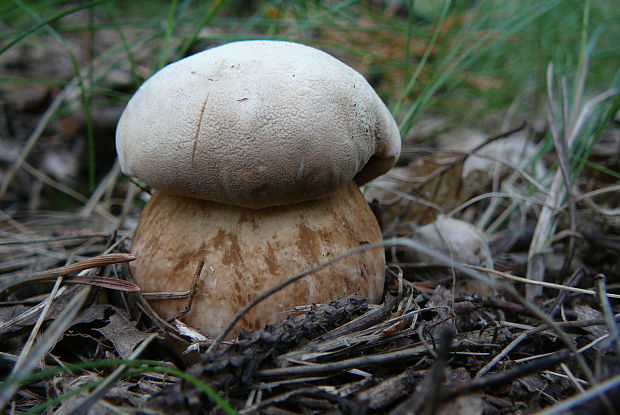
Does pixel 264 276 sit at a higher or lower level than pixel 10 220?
higher

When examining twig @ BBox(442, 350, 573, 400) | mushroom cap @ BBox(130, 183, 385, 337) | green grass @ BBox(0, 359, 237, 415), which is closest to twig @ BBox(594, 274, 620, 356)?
twig @ BBox(442, 350, 573, 400)

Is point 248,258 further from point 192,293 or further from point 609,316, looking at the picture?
point 609,316

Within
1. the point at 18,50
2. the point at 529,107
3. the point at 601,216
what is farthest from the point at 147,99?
the point at 18,50

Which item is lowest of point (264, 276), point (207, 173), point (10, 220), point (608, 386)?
point (10, 220)

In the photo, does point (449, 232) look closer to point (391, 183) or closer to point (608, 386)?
point (391, 183)

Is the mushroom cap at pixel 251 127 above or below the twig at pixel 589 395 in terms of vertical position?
above

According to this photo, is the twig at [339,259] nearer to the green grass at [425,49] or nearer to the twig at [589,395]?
the twig at [589,395]

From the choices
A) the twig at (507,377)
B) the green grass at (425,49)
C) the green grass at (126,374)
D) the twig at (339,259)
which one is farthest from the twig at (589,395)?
the green grass at (425,49)

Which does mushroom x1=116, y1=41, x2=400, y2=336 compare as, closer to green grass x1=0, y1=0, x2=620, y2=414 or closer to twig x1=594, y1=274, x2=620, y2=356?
twig x1=594, y1=274, x2=620, y2=356
